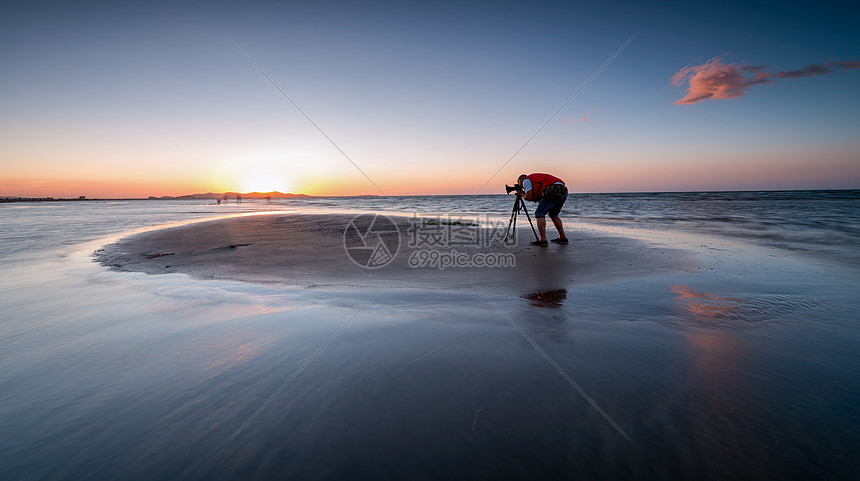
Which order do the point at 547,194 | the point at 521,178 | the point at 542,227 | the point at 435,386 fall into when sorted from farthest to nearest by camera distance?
the point at 521,178, the point at 547,194, the point at 542,227, the point at 435,386

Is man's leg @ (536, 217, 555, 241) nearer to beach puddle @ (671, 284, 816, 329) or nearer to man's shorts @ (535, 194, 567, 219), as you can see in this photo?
man's shorts @ (535, 194, 567, 219)

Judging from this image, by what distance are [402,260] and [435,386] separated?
6.04 m

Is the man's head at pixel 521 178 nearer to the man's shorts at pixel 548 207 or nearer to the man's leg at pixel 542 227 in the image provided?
the man's shorts at pixel 548 207

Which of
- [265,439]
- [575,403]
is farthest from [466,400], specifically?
[265,439]

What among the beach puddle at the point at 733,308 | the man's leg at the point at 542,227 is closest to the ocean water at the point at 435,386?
the beach puddle at the point at 733,308

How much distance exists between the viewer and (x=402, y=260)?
28.8 feet

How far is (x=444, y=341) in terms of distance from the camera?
373 cm

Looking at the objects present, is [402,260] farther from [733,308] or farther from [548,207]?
[733,308]

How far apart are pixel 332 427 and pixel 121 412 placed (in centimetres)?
172

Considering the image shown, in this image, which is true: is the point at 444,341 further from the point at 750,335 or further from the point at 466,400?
the point at 750,335

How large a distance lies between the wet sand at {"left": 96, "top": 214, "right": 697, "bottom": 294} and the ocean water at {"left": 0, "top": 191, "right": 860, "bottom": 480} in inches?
48.9

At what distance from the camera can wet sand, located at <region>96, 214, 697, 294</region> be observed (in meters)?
6.72

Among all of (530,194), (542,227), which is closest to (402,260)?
(542,227)

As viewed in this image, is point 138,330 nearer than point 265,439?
No
